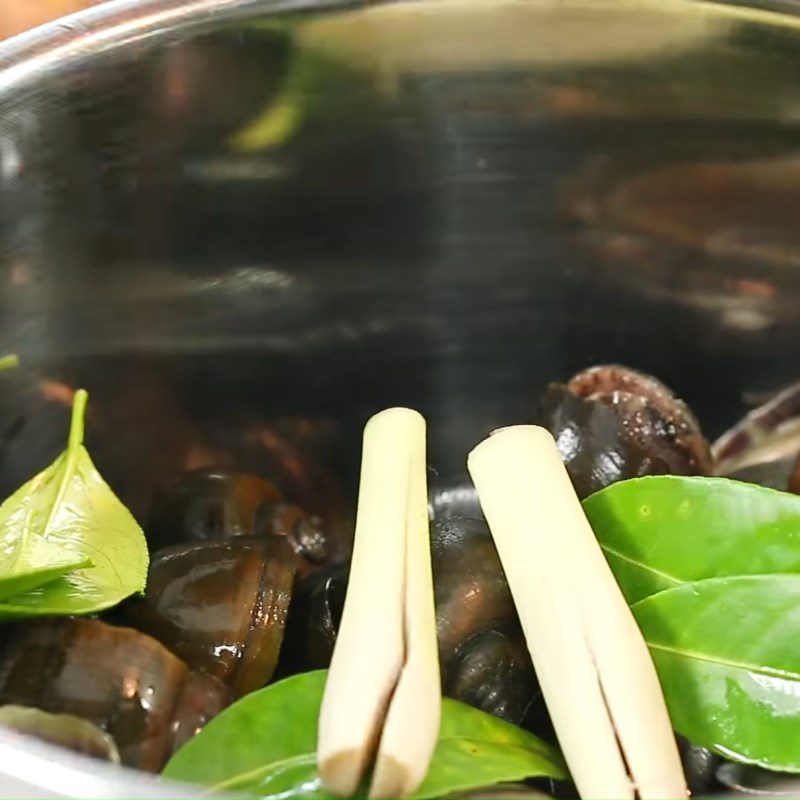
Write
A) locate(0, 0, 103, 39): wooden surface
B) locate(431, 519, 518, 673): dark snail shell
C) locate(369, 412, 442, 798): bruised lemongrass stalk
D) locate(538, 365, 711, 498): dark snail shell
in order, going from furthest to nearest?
1. locate(0, 0, 103, 39): wooden surface
2. locate(538, 365, 711, 498): dark snail shell
3. locate(431, 519, 518, 673): dark snail shell
4. locate(369, 412, 442, 798): bruised lemongrass stalk

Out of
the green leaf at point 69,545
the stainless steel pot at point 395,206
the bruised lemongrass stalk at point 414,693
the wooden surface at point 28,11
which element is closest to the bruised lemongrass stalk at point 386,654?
the bruised lemongrass stalk at point 414,693

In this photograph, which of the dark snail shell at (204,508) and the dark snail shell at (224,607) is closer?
the dark snail shell at (224,607)

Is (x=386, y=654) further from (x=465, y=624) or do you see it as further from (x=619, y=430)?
(x=619, y=430)

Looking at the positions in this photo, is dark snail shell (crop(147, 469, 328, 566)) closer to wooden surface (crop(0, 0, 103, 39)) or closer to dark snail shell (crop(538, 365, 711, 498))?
dark snail shell (crop(538, 365, 711, 498))

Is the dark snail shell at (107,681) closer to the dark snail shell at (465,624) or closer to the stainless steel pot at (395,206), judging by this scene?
the dark snail shell at (465,624)

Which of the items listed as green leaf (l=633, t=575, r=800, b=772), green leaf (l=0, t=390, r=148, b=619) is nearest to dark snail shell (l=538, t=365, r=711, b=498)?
green leaf (l=633, t=575, r=800, b=772)

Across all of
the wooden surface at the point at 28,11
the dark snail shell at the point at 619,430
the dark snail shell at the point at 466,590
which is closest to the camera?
the dark snail shell at the point at 466,590

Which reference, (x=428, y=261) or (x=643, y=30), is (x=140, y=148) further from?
(x=643, y=30)

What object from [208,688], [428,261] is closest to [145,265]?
[428,261]
